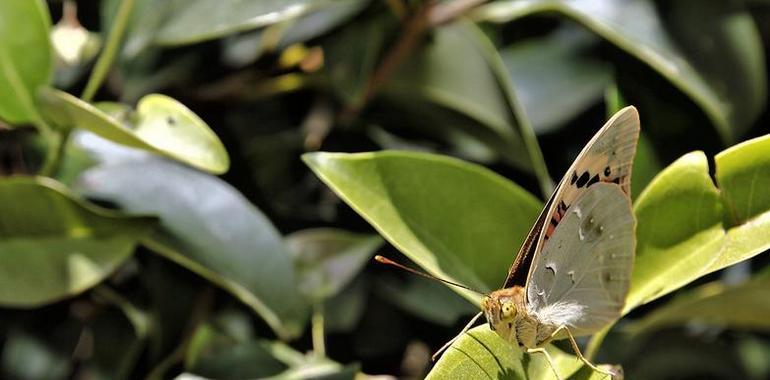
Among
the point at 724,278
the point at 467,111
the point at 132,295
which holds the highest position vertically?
the point at 467,111

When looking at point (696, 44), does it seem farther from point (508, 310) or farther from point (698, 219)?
point (508, 310)

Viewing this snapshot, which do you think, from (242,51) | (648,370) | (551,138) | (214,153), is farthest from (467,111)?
(648,370)

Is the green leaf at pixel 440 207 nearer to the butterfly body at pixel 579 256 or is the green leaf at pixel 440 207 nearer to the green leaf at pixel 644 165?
the butterfly body at pixel 579 256

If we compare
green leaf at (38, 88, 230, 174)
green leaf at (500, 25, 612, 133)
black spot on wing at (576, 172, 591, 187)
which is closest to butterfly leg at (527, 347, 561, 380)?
black spot on wing at (576, 172, 591, 187)

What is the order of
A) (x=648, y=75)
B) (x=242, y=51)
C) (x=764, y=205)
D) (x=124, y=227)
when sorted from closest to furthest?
1. (x=764, y=205)
2. (x=124, y=227)
3. (x=648, y=75)
4. (x=242, y=51)

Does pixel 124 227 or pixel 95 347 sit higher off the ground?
pixel 124 227

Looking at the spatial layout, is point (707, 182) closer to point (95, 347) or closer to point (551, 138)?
point (551, 138)

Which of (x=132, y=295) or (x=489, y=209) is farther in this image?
(x=132, y=295)

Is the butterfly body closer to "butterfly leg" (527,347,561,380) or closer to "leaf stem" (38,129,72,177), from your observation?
"butterfly leg" (527,347,561,380)
